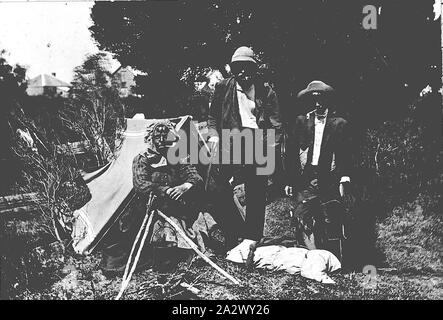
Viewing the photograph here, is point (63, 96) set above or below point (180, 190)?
above

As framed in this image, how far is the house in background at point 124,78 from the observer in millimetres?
6801

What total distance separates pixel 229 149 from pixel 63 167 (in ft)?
Answer: 6.92

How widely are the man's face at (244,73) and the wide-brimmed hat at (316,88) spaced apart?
643mm

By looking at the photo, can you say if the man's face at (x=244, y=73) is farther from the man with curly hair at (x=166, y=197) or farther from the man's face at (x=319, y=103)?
the man with curly hair at (x=166, y=197)

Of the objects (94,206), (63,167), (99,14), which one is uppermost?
(99,14)

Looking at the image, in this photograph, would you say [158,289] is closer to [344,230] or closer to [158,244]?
[158,244]

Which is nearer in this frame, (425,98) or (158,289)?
(158,289)

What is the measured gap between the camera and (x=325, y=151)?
6535 mm

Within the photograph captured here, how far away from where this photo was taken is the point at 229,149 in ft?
21.7

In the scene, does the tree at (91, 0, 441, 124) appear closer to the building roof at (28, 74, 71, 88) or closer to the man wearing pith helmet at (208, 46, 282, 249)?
the man wearing pith helmet at (208, 46, 282, 249)

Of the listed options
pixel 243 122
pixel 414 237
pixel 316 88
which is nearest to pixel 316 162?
pixel 316 88

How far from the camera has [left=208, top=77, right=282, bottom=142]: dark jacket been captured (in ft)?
21.7

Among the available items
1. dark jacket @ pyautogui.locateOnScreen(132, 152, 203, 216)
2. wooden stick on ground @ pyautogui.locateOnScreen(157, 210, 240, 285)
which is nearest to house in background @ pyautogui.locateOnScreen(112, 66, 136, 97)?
dark jacket @ pyautogui.locateOnScreen(132, 152, 203, 216)

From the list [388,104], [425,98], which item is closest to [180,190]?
[388,104]
